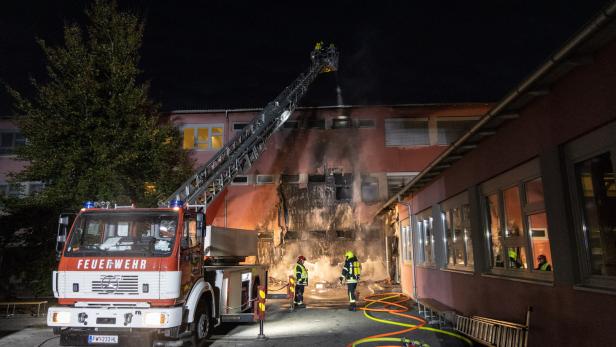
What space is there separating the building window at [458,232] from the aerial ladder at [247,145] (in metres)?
7.48

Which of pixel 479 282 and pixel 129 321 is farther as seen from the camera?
pixel 479 282

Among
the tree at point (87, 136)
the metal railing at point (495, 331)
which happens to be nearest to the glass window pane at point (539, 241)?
the metal railing at point (495, 331)

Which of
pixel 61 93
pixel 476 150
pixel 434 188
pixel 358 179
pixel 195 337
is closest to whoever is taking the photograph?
pixel 195 337

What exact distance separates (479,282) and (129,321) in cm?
608

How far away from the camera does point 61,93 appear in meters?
14.8

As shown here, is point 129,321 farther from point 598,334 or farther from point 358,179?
point 358,179

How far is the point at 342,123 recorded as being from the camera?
901 inches

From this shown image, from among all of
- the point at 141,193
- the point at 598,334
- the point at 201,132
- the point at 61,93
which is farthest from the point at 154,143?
the point at 598,334

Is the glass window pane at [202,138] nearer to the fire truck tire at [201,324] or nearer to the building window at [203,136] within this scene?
the building window at [203,136]

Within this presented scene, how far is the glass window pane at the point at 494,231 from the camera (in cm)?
719

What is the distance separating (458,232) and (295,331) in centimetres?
423

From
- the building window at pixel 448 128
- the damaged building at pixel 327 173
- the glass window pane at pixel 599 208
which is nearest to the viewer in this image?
the glass window pane at pixel 599 208

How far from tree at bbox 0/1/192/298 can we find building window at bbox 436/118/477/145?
1399 cm

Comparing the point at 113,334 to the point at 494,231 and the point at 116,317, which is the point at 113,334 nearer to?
the point at 116,317
